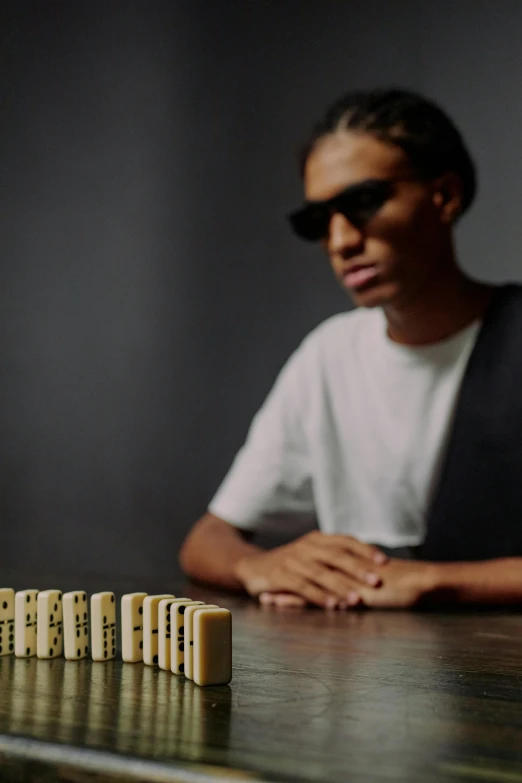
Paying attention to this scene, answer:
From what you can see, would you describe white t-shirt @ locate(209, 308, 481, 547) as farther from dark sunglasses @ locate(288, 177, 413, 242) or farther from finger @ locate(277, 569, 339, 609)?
finger @ locate(277, 569, 339, 609)

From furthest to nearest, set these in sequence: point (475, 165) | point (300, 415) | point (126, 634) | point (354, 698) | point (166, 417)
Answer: point (166, 417) → point (300, 415) → point (475, 165) → point (126, 634) → point (354, 698)

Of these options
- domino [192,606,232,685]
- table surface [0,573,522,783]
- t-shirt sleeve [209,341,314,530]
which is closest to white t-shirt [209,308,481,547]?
t-shirt sleeve [209,341,314,530]

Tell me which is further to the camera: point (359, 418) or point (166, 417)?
point (166, 417)

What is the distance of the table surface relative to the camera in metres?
0.72

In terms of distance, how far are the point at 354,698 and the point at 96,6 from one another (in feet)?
7.73

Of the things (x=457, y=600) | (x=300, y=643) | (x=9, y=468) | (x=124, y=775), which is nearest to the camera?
(x=124, y=775)

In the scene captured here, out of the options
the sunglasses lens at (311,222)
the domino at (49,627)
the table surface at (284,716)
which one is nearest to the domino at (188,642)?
the table surface at (284,716)

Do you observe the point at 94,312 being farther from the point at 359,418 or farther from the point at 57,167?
the point at 359,418

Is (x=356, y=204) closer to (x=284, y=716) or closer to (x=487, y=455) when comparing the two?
(x=487, y=455)

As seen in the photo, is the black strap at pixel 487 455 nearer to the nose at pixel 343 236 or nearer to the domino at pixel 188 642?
the nose at pixel 343 236

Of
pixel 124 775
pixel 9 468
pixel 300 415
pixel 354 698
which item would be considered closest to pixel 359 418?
pixel 300 415

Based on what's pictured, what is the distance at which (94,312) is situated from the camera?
2750mm

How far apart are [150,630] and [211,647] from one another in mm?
150

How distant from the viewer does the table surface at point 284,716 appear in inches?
28.2
